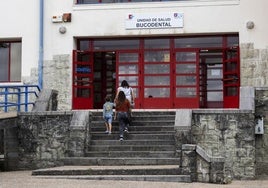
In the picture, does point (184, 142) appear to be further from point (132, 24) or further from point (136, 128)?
point (132, 24)

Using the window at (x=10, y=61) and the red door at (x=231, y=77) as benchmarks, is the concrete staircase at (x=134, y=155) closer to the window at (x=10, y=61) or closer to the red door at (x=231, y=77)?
the red door at (x=231, y=77)

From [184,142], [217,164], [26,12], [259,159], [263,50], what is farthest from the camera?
[26,12]

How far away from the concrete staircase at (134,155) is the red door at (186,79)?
3835mm

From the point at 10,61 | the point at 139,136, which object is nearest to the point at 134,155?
the point at 139,136

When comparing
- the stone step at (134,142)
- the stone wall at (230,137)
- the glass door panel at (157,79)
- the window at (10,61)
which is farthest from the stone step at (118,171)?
the window at (10,61)

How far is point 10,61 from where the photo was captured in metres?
23.0

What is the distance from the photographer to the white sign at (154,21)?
21.6 metres

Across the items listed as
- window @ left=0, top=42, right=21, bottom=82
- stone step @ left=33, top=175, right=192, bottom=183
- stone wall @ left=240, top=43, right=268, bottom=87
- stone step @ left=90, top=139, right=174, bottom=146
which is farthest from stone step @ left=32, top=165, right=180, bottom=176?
window @ left=0, top=42, right=21, bottom=82

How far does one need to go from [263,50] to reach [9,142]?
31.6ft

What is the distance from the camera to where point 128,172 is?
13625 mm

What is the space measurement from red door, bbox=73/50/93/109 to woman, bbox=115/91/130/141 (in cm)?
524

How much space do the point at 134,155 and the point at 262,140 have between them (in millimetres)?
3946

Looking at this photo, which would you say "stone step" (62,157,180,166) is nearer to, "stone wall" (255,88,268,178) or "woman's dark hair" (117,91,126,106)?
"woman's dark hair" (117,91,126,106)

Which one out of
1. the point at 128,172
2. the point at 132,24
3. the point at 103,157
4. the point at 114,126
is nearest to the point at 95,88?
the point at 132,24
